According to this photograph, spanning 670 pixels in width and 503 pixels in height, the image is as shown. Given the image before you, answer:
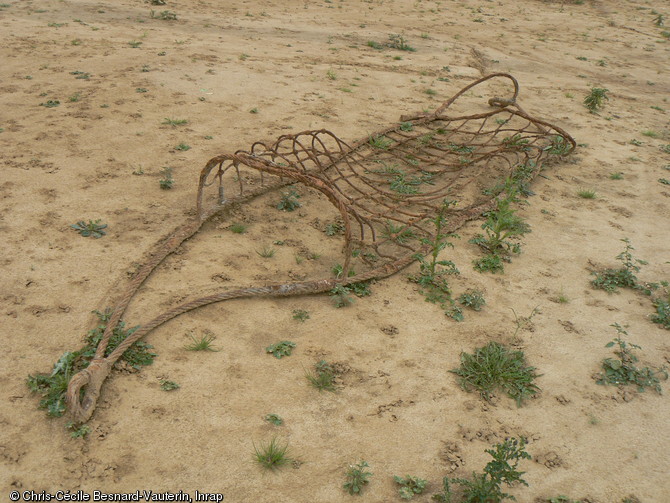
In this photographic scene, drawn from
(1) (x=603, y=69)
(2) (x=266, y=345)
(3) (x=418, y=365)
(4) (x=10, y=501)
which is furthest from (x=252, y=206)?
(1) (x=603, y=69)

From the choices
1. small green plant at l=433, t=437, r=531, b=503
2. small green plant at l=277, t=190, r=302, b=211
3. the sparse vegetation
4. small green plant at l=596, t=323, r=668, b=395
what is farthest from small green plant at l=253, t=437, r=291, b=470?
small green plant at l=277, t=190, r=302, b=211

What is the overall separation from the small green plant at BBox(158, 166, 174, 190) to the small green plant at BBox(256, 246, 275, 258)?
123 centimetres

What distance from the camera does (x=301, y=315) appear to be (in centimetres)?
320

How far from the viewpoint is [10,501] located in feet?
6.80

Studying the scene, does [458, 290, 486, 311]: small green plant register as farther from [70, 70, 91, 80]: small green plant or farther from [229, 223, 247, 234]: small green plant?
[70, 70, 91, 80]: small green plant

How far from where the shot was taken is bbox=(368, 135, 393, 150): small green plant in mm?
5461

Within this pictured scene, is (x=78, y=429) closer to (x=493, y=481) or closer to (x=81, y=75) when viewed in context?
(x=493, y=481)

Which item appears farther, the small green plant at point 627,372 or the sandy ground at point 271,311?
the small green plant at point 627,372

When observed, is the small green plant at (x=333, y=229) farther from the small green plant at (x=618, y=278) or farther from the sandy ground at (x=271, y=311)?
the small green plant at (x=618, y=278)

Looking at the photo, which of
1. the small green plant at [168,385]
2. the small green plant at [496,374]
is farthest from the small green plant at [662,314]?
the small green plant at [168,385]

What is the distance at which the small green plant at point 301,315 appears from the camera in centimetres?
320

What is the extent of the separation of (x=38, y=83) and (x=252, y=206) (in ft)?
12.8

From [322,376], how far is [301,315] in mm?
545

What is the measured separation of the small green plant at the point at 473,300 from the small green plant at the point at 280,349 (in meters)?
1.26
